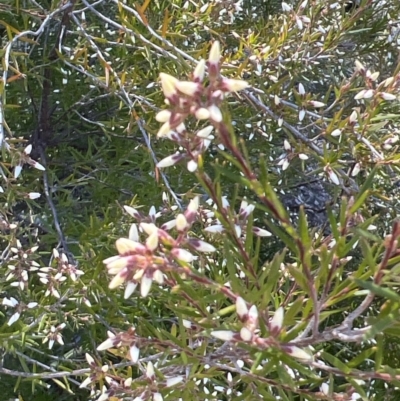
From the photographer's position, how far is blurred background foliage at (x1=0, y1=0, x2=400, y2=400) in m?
1.58

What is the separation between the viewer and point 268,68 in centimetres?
190

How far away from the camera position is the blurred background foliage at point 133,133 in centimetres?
158

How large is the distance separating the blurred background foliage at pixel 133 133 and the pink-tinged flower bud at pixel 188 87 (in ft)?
1.70

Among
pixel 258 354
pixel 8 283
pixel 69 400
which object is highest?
pixel 258 354

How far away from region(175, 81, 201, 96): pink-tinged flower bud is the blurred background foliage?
1.70 feet

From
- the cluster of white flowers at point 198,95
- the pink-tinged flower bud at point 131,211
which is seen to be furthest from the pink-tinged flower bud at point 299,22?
the cluster of white flowers at point 198,95

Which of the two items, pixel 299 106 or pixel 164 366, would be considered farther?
pixel 299 106

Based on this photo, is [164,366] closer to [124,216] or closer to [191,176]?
[124,216]

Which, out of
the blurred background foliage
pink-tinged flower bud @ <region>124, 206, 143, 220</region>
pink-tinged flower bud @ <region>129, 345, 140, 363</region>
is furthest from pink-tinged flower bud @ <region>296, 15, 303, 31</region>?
pink-tinged flower bud @ <region>129, 345, 140, 363</region>

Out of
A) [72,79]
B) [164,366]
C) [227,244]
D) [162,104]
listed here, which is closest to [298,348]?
[227,244]

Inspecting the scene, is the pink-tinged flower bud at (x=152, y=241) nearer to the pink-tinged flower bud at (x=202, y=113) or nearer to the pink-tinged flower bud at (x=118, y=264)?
the pink-tinged flower bud at (x=118, y=264)

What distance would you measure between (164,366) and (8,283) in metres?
0.86

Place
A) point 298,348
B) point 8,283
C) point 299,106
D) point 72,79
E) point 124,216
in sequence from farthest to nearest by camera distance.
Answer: point 72,79 → point 124,216 → point 8,283 → point 299,106 → point 298,348

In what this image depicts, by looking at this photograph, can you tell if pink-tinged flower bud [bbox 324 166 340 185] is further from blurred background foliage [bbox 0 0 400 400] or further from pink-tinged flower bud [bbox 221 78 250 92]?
pink-tinged flower bud [bbox 221 78 250 92]
